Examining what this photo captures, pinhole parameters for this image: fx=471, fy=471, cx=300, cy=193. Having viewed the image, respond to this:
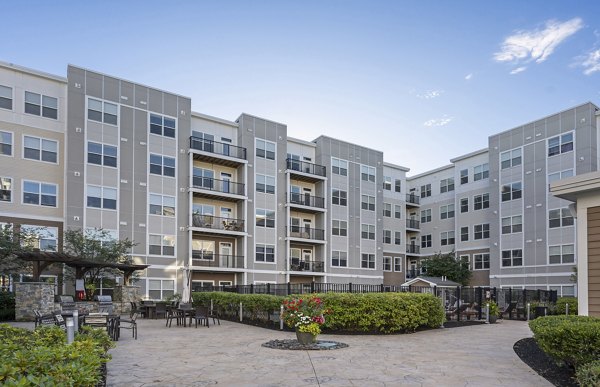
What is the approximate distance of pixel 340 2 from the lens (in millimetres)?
17562

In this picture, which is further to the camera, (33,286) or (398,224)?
(398,224)

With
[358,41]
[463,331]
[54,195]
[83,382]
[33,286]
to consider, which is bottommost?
[463,331]

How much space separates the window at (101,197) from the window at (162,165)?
3176 millimetres

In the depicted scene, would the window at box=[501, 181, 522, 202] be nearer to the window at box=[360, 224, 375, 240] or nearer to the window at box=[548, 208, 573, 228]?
the window at box=[548, 208, 573, 228]

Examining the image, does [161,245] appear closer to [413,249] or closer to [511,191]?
[511,191]

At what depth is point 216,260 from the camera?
35.5 meters

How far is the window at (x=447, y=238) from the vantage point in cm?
4859

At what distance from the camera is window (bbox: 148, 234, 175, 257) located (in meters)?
32.2

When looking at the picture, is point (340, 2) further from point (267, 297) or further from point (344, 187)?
point (344, 187)

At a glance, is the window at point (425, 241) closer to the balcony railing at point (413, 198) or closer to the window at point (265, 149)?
the balcony railing at point (413, 198)

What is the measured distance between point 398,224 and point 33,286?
121 feet

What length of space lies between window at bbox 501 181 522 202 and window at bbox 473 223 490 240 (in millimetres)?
3655

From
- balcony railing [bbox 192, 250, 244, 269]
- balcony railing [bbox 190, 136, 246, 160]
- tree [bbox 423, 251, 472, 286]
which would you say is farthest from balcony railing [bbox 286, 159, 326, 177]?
tree [bbox 423, 251, 472, 286]

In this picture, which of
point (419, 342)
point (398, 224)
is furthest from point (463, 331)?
point (398, 224)
